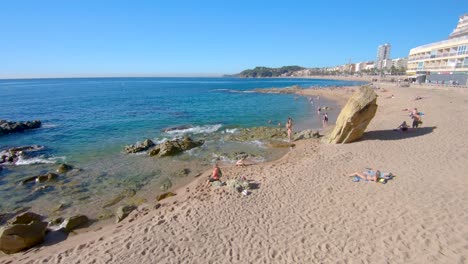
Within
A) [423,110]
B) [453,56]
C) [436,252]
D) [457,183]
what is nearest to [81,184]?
[436,252]

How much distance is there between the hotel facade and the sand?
4227 cm

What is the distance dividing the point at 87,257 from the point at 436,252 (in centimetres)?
912

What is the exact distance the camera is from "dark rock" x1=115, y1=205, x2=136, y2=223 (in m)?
9.77

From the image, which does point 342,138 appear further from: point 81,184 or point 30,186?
point 30,186

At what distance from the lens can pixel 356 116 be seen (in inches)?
593

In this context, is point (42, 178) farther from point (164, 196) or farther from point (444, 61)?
point (444, 61)

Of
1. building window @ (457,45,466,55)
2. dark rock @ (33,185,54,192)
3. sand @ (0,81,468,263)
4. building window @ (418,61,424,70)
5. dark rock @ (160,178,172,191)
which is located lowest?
dark rock @ (33,185,54,192)

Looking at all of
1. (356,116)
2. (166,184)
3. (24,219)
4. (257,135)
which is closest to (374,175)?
(356,116)

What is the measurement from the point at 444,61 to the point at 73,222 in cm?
6375

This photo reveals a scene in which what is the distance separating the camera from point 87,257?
7012 millimetres

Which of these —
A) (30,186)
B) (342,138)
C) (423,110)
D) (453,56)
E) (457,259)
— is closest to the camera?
(457,259)

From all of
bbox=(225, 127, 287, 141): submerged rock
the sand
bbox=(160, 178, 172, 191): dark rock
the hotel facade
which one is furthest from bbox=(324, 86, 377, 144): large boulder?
the hotel facade

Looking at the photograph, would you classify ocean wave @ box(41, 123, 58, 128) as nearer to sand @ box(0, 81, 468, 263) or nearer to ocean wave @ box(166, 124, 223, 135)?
ocean wave @ box(166, 124, 223, 135)

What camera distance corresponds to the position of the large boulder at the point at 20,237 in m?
7.99
